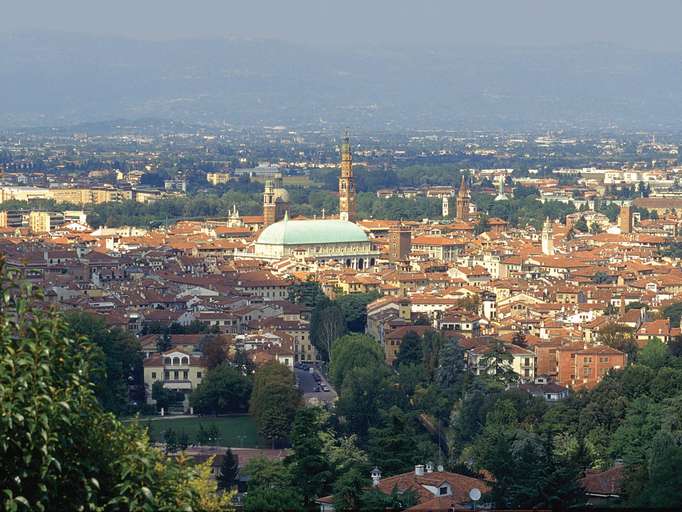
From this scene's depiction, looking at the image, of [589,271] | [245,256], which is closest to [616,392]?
[589,271]

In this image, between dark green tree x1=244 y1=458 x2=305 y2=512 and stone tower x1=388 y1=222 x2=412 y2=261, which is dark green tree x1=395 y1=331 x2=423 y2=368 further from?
stone tower x1=388 y1=222 x2=412 y2=261

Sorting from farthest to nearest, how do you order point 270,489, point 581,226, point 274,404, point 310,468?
1. point 581,226
2. point 274,404
3. point 310,468
4. point 270,489

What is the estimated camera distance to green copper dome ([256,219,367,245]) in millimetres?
60656

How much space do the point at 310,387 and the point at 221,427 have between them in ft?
14.7

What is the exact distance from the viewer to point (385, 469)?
870 inches

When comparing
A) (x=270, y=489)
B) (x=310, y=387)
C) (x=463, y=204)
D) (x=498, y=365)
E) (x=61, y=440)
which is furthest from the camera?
(x=463, y=204)

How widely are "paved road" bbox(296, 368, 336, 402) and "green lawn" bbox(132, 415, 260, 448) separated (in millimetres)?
1773

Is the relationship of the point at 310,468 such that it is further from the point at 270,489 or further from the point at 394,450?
the point at 270,489

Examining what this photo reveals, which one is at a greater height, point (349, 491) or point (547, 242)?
point (349, 491)

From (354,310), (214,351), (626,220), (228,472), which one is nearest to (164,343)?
(214,351)

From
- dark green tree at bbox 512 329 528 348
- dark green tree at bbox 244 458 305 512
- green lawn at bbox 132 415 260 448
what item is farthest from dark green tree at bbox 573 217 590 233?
dark green tree at bbox 244 458 305 512

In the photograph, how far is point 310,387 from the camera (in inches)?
1324

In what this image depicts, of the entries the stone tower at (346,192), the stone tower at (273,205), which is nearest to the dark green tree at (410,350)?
the stone tower at (273,205)

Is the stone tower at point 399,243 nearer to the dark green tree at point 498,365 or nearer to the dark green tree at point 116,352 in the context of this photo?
the dark green tree at point 116,352
